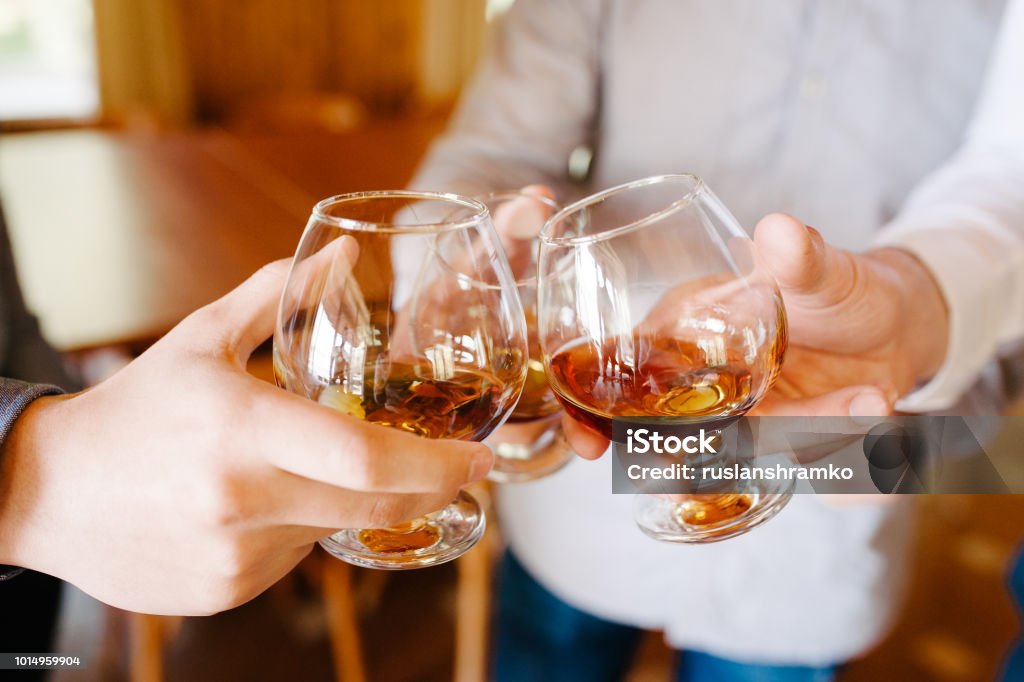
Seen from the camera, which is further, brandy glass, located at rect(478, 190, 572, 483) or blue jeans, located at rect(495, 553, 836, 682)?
blue jeans, located at rect(495, 553, 836, 682)

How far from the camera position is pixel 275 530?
0.42 meters

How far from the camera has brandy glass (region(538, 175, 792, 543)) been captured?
1.73 feet

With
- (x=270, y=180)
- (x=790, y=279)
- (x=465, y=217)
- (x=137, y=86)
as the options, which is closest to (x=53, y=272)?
(x=270, y=180)

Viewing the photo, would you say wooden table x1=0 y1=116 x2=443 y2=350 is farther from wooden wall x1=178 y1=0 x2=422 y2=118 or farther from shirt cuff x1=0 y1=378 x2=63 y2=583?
wooden wall x1=178 y1=0 x2=422 y2=118

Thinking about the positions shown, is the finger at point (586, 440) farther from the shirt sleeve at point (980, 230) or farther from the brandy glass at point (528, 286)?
the shirt sleeve at point (980, 230)

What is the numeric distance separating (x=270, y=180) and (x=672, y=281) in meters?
1.55

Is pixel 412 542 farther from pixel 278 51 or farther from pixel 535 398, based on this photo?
pixel 278 51

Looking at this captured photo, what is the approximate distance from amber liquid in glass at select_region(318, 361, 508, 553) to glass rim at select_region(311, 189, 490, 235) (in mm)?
81

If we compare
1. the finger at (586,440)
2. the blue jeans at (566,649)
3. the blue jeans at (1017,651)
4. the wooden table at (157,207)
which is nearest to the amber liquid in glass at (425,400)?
the finger at (586,440)

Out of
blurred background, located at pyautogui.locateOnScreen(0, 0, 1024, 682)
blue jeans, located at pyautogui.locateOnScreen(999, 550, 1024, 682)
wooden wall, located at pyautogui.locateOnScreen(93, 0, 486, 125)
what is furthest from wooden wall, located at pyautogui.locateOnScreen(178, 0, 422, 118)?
blue jeans, located at pyautogui.locateOnScreen(999, 550, 1024, 682)

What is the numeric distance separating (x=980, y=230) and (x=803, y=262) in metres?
0.33

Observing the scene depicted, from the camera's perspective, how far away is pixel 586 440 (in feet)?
1.94

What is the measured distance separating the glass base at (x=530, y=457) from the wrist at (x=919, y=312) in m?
0.31

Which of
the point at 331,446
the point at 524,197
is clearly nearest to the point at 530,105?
the point at 524,197
